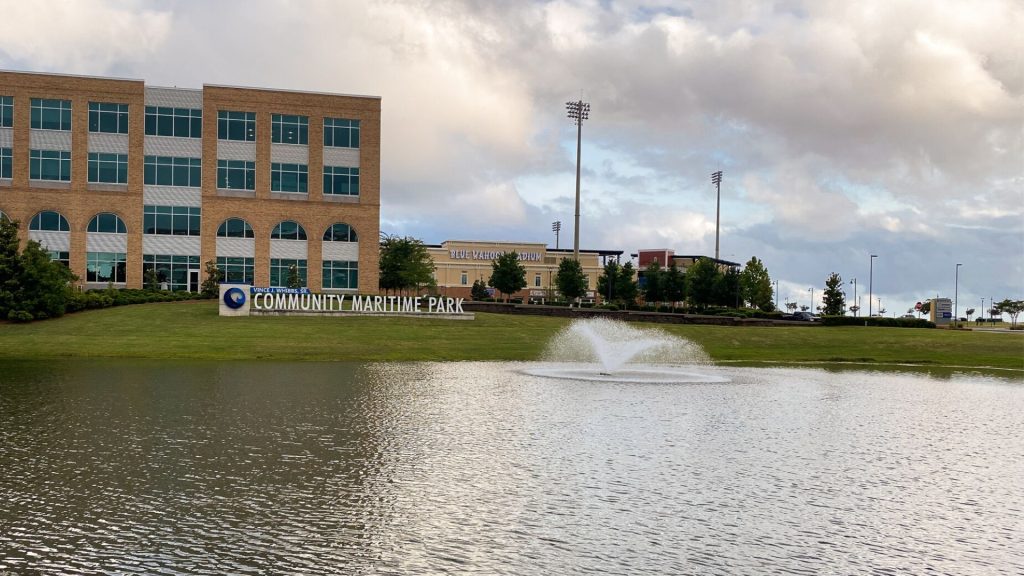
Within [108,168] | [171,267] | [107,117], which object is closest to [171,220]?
[171,267]

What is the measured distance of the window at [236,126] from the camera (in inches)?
3371

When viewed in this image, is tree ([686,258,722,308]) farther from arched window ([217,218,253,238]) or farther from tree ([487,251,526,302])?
arched window ([217,218,253,238])

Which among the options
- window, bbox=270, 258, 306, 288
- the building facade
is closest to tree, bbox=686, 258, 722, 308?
the building facade

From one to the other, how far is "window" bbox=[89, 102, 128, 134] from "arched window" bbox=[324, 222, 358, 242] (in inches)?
833

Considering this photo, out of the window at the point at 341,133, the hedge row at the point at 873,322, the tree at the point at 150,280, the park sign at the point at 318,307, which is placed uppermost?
the window at the point at 341,133

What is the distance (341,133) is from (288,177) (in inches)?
267

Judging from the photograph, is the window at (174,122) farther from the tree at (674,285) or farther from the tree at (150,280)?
the tree at (674,285)

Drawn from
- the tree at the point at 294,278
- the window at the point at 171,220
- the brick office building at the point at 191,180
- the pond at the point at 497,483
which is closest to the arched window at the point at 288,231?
the brick office building at the point at 191,180

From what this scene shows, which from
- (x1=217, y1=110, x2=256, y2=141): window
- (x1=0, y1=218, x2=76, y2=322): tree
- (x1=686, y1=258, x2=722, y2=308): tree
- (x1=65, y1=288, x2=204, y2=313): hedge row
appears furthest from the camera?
(x1=686, y1=258, x2=722, y2=308): tree

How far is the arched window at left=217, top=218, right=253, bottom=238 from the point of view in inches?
3366

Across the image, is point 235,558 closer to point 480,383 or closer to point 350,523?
point 350,523

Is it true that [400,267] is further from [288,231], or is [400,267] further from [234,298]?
[234,298]

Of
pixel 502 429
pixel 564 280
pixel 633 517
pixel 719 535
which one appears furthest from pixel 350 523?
pixel 564 280

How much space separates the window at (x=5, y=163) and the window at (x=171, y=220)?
12.2 meters
